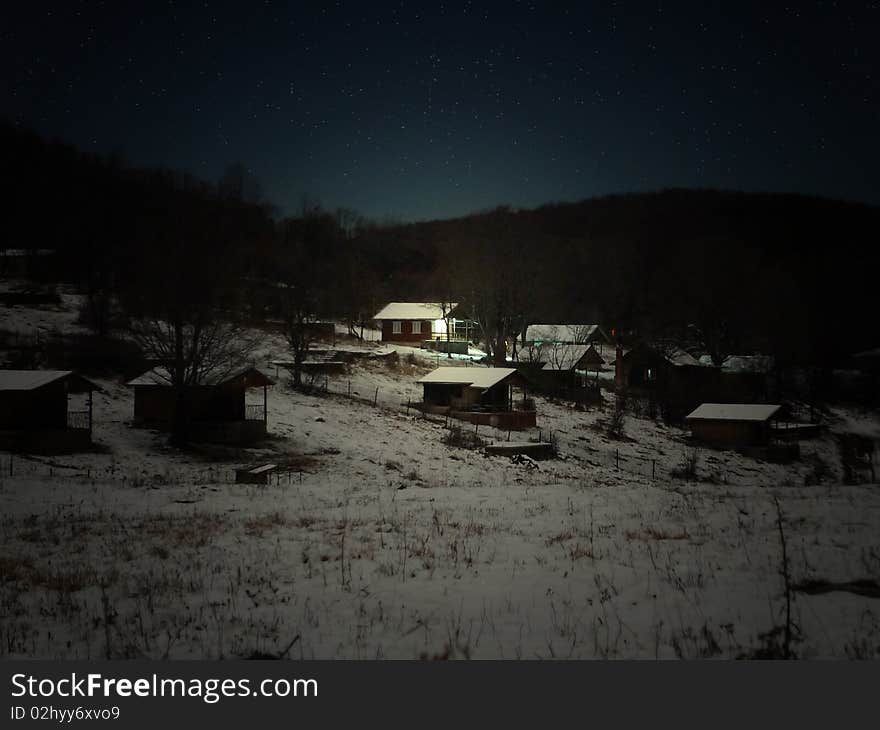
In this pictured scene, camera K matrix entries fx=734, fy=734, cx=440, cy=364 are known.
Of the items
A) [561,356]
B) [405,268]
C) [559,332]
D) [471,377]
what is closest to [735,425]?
[471,377]

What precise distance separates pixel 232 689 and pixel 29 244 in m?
85.8

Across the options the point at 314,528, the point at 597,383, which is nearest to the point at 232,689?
the point at 314,528

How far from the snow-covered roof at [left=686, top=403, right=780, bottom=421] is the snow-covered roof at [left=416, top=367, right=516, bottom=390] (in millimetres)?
13304

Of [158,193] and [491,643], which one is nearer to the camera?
[491,643]

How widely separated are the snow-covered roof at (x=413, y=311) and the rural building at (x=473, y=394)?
107 feet

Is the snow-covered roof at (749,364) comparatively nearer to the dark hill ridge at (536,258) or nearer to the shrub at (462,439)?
the dark hill ridge at (536,258)

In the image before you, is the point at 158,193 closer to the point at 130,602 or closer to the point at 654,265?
the point at 654,265

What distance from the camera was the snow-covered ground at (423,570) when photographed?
25.5 ft

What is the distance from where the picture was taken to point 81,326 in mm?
58281

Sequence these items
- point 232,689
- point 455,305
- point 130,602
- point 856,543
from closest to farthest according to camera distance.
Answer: point 232,689
point 130,602
point 856,543
point 455,305

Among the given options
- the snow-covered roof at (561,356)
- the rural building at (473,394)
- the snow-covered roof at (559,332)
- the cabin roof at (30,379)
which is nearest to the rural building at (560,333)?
the snow-covered roof at (559,332)

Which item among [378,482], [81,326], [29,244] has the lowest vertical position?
[378,482]

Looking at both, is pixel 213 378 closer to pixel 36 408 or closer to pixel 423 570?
pixel 36 408

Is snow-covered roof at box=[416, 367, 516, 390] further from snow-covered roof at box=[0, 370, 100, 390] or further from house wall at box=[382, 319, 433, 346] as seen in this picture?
house wall at box=[382, 319, 433, 346]
